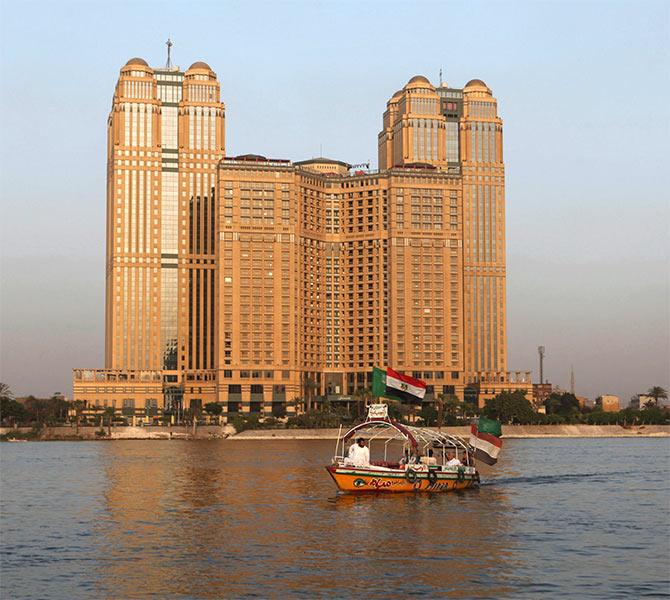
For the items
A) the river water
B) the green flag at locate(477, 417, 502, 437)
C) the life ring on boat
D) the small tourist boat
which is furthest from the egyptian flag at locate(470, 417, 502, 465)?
the life ring on boat

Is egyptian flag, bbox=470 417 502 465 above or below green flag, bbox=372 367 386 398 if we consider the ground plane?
below

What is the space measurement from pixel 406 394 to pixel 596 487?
27.6 metres

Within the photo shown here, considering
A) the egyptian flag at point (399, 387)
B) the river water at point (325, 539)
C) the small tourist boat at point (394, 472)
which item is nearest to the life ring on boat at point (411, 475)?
the small tourist boat at point (394, 472)

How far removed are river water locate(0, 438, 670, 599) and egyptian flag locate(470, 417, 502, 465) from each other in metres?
3.24

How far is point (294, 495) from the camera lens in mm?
96500

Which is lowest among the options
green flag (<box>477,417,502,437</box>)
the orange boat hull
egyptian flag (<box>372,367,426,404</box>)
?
the orange boat hull

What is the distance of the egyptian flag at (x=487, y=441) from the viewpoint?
331 ft

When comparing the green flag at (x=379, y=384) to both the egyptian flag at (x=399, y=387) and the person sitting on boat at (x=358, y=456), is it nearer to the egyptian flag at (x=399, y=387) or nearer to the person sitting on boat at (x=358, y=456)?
the egyptian flag at (x=399, y=387)

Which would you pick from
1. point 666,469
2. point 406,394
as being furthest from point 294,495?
point 666,469

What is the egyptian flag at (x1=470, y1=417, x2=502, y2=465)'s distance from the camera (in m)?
101

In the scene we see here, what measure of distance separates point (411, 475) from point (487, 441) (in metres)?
11.9

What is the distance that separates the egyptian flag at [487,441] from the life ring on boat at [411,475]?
10634 mm

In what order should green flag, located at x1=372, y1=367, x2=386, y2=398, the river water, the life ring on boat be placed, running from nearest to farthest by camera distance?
the river water, green flag, located at x1=372, y1=367, x2=386, y2=398, the life ring on boat

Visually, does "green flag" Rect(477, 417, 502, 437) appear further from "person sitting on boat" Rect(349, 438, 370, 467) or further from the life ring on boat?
"person sitting on boat" Rect(349, 438, 370, 467)
